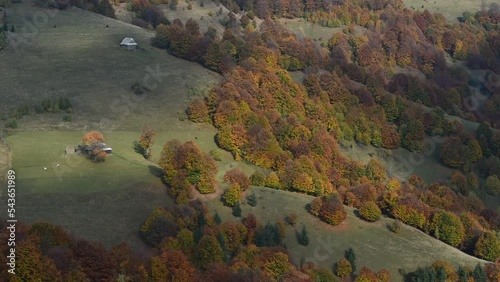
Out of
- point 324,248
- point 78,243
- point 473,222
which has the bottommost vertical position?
point 473,222

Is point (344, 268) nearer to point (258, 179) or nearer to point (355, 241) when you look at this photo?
point (355, 241)

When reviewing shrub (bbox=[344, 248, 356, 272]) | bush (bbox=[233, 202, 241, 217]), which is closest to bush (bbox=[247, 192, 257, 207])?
bush (bbox=[233, 202, 241, 217])

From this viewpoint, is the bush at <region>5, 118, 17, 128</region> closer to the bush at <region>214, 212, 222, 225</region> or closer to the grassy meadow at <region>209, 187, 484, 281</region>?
the grassy meadow at <region>209, 187, 484, 281</region>

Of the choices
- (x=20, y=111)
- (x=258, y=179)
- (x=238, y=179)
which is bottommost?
(x=258, y=179)

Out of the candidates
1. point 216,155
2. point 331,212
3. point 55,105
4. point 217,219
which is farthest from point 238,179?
point 55,105

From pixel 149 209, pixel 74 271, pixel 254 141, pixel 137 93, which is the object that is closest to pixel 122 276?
pixel 74 271

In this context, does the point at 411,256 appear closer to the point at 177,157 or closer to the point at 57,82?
the point at 177,157
